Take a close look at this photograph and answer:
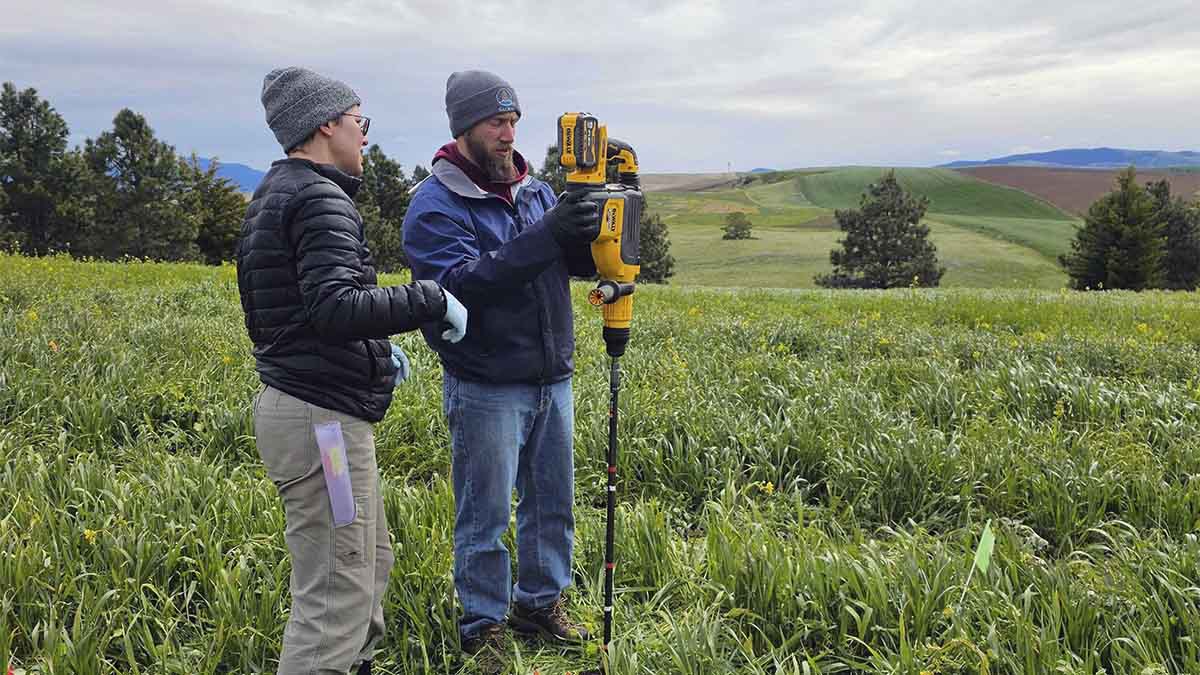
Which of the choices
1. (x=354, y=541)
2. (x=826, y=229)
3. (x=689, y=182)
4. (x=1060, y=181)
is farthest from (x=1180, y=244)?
(x=689, y=182)

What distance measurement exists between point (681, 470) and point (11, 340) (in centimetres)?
581

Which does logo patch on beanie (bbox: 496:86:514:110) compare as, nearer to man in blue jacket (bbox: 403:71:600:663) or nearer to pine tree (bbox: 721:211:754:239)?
man in blue jacket (bbox: 403:71:600:663)

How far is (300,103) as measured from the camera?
240 cm

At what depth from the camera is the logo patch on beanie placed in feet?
9.34

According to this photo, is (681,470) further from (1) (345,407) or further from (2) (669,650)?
(1) (345,407)

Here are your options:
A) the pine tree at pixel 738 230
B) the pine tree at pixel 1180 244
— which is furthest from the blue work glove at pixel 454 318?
the pine tree at pixel 738 230

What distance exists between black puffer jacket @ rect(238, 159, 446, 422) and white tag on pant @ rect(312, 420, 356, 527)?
3.6 inches

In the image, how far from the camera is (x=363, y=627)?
8.44 feet

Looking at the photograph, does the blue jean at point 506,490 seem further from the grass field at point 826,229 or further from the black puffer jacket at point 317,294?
the grass field at point 826,229

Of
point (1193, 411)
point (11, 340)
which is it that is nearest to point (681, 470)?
point (1193, 411)

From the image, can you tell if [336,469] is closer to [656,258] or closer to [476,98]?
[476,98]

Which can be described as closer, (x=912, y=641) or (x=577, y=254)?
(x=912, y=641)

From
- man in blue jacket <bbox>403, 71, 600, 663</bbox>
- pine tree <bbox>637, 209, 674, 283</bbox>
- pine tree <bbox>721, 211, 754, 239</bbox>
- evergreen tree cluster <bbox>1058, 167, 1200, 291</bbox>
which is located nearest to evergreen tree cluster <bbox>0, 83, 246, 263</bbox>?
pine tree <bbox>637, 209, 674, 283</bbox>

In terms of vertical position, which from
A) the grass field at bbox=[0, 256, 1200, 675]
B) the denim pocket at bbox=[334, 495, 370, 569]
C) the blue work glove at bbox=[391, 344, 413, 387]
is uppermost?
the blue work glove at bbox=[391, 344, 413, 387]
